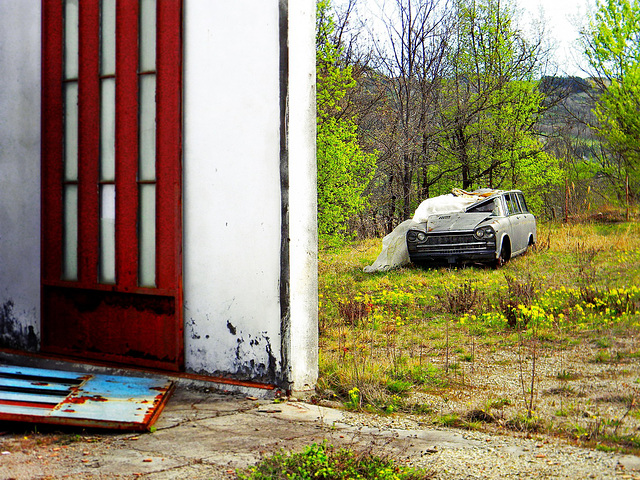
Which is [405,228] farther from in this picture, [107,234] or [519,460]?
[519,460]

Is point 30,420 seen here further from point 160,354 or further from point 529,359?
point 529,359

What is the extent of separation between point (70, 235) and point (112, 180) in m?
0.85

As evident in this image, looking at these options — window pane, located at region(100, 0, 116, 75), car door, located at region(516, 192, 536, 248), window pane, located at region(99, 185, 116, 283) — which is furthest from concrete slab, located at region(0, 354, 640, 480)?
car door, located at region(516, 192, 536, 248)

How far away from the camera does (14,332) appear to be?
267 inches

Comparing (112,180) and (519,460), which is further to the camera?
(112,180)

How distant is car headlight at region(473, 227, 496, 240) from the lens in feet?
38.4

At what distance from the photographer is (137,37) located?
230 inches

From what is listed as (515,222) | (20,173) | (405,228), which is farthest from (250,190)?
(515,222)

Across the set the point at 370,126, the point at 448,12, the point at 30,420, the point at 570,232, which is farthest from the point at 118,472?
the point at 448,12

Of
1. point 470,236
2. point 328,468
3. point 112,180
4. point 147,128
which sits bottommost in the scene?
point 328,468

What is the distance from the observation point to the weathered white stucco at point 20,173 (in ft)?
21.8

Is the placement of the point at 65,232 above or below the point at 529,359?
above

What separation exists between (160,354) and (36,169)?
2.50 metres

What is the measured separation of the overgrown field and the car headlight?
5.23ft
